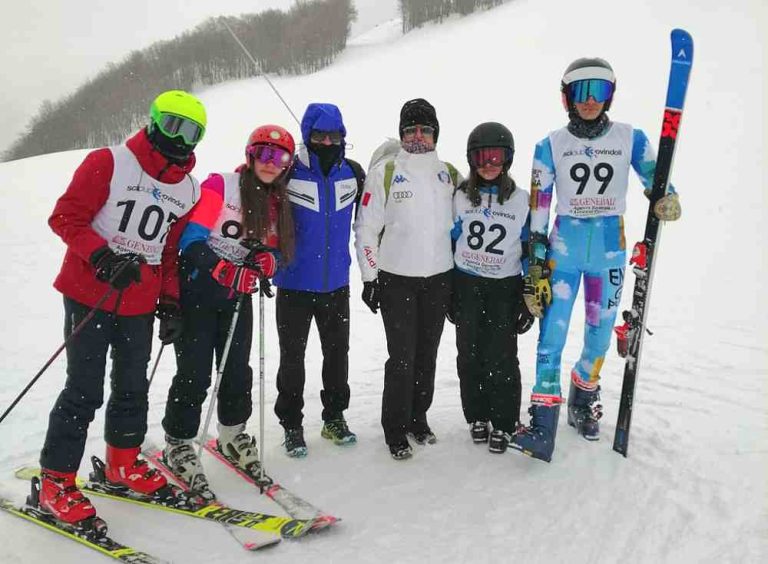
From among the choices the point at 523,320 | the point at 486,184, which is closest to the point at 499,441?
the point at 523,320

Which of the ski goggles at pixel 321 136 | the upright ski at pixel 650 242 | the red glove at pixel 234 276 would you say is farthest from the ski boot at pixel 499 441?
the ski goggles at pixel 321 136

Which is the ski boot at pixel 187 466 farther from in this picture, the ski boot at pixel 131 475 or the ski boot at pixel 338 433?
the ski boot at pixel 338 433

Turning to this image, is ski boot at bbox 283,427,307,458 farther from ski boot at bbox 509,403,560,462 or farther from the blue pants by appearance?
the blue pants

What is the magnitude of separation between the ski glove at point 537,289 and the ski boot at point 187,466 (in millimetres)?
2231

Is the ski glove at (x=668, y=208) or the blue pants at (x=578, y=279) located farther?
the blue pants at (x=578, y=279)

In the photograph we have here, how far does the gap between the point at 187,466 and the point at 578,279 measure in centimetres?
271

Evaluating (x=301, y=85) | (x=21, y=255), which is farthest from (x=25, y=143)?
(x=21, y=255)

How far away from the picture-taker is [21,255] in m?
10.7

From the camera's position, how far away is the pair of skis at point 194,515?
→ 9.15ft

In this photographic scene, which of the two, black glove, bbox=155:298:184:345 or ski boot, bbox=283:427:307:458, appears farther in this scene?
ski boot, bbox=283:427:307:458

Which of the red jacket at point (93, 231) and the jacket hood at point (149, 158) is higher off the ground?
the jacket hood at point (149, 158)

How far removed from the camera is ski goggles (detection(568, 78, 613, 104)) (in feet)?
11.4

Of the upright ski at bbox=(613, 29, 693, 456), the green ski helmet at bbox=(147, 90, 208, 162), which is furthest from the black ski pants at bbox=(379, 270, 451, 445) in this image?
the green ski helmet at bbox=(147, 90, 208, 162)

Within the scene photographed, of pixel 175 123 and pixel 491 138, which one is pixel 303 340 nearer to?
pixel 175 123
